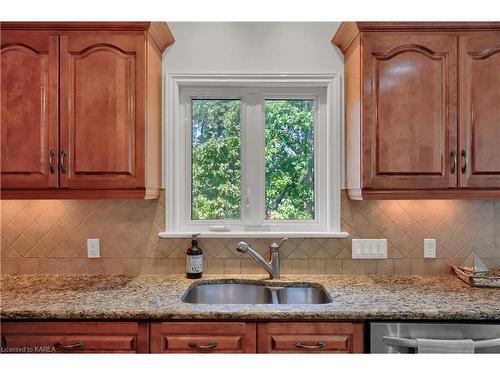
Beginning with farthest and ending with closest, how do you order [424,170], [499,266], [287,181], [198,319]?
[287,181] < [499,266] < [424,170] < [198,319]

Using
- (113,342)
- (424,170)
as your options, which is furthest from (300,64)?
(113,342)

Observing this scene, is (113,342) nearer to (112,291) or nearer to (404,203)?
(112,291)

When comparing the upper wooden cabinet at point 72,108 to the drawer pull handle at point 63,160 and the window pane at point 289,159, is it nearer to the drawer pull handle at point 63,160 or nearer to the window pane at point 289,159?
the drawer pull handle at point 63,160

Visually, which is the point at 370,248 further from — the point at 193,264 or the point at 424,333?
the point at 193,264

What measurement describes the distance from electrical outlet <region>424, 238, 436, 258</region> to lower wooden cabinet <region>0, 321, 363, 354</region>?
86cm

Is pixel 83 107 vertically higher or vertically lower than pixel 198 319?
higher

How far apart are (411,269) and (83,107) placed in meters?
2.04

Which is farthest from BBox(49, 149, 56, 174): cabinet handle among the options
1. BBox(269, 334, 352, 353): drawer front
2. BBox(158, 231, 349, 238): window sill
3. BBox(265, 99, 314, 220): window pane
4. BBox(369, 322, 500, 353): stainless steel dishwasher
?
BBox(369, 322, 500, 353): stainless steel dishwasher

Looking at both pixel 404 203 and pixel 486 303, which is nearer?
pixel 486 303

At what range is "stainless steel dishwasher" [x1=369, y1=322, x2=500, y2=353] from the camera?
1.64m

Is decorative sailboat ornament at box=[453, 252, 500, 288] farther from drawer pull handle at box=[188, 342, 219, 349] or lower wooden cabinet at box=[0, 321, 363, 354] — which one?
drawer pull handle at box=[188, 342, 219, 349]

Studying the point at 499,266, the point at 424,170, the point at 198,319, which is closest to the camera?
the point at 198,319

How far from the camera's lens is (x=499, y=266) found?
228cm

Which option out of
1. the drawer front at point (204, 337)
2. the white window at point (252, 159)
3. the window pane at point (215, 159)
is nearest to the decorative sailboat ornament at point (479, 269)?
the white window at point (252, 159)
